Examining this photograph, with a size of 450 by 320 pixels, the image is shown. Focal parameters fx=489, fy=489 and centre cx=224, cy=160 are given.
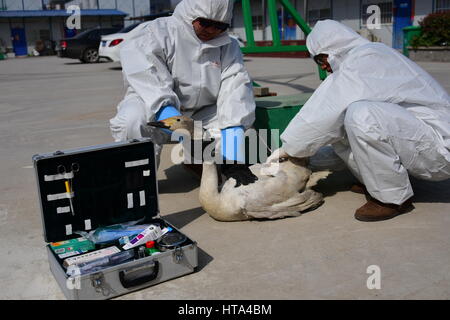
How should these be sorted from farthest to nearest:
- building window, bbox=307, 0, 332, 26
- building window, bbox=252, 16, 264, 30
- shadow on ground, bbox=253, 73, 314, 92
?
building window, bbox=252, 16, 264, 30 → building window, bbox=307, 0, 332, 26 → shadow on ground, bbox=253, 73, 314, 92

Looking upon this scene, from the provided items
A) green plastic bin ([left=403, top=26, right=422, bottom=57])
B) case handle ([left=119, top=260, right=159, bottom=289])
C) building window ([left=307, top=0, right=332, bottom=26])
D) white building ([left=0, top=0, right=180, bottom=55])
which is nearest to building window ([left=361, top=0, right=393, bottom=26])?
building window ([left=307, top=0, right=332, bottom=26])

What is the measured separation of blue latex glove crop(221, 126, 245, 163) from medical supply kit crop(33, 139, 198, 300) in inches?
23.7

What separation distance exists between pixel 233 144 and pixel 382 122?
3.19ft

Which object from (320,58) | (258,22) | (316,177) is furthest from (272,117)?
(258,22)

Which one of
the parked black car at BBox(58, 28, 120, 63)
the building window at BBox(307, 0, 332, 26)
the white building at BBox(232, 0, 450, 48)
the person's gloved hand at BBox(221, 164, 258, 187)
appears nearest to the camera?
the person's gloved hand at BBox(221, 164, 258, 187)

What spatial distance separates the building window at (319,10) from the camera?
75.6ft

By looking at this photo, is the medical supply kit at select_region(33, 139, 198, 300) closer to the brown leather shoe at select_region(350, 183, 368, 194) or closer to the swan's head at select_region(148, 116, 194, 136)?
the swan's head at select_region(148, 116, 194, 136)

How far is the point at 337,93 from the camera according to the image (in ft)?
9.98

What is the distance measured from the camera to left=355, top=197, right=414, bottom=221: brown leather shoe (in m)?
2.96

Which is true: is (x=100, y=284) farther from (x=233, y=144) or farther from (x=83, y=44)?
(x=83, y=44)

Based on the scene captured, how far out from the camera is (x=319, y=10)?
77.2 feet

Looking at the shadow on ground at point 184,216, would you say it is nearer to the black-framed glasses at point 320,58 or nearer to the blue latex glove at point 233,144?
the blue latex glove at point 233,144

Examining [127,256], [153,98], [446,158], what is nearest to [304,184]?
[446,158]
